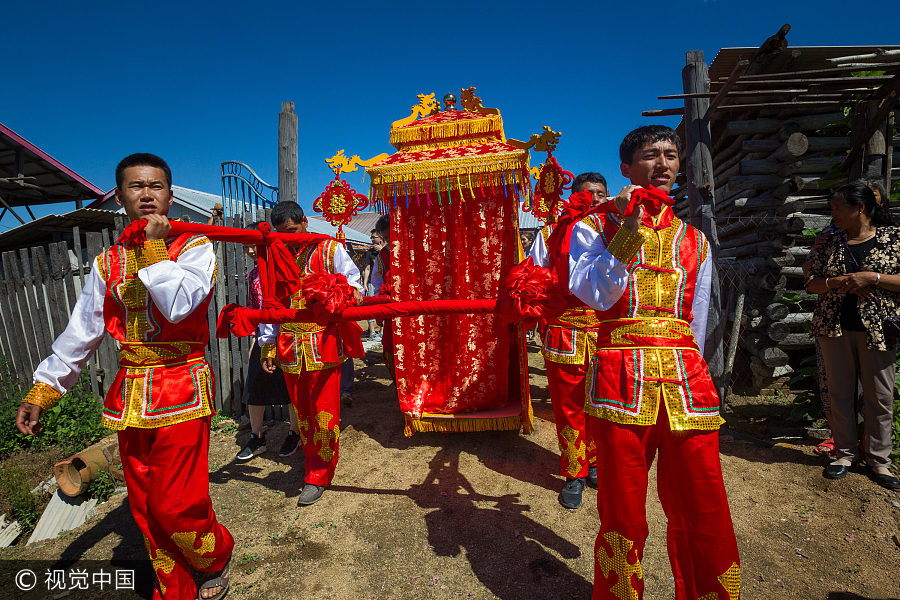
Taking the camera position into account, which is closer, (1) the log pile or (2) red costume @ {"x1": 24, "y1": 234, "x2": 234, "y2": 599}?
(2) red costume @ {"x1": 24, "y1": 234, "x2": 234, "y2": 599}

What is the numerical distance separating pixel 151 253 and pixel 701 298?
2630 mm

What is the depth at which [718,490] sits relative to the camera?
1.67m

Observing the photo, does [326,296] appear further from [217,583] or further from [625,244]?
[625,244]

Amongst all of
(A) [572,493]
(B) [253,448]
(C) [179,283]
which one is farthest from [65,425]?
(A) [572,493]

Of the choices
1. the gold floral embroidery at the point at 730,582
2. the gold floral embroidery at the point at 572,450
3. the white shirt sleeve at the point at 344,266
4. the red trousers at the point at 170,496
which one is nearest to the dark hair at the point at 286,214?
the white shirt sleeve at the point at 344,266

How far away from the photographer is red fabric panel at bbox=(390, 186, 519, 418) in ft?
13.9

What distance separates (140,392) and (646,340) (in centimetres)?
239

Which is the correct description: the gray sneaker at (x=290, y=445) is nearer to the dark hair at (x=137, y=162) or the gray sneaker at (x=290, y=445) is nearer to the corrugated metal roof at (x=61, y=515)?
the corrugated metal roof at (x=61, y=515)

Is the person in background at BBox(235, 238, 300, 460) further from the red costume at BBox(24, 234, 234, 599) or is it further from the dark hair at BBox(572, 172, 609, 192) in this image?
the dark hair at BBox(572, 172, 609, 192)

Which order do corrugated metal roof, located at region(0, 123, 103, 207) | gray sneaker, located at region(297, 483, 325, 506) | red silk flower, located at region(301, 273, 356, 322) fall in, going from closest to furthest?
red silk flower, located at region(301, 273, 356, 322) < gray sneaker, located at region(297, 483, 325, 506) < corrugated metal roof, located at region(0, 123, 103, 207)

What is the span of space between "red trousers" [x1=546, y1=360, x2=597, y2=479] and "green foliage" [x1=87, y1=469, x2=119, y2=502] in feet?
12.5

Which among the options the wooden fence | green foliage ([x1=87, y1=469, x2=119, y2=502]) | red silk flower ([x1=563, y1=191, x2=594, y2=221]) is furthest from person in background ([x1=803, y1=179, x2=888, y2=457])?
green foliage ([x1=87, y1=469, x2=119, y2=502])

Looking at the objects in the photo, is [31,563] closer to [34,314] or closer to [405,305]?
[405,305]

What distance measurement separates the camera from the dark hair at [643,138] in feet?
6.06
